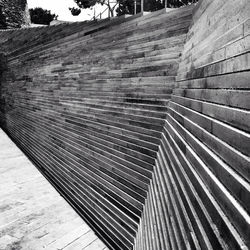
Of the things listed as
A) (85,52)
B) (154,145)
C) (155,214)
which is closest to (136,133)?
(154,145)

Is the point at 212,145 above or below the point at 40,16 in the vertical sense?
below

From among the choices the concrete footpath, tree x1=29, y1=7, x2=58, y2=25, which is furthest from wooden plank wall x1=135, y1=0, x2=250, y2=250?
tree x1=29, y1=7, x2=58, y2=25

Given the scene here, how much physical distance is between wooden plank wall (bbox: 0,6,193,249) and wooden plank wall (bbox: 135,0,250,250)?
87cm

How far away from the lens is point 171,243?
186cm

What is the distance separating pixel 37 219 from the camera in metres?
4.96

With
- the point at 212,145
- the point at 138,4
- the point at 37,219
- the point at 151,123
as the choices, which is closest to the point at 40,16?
the point at 138,4

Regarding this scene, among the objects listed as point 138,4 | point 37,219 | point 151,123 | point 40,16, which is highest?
point 40,16

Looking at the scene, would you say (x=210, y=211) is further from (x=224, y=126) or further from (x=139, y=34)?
(x=139, y=34)

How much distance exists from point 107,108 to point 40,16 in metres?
33.5

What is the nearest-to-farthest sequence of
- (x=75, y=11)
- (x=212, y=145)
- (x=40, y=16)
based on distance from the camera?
(x=212, y=145), (x=75, y=11), (x=40, y=16)

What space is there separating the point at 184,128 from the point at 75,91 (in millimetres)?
3770

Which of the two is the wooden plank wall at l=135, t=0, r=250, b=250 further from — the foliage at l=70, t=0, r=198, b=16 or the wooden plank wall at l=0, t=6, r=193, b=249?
the foliage at l=70, t=0, r=198, b=16

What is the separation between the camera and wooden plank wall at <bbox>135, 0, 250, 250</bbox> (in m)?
0.98

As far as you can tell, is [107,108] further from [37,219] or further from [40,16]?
[40,16]
